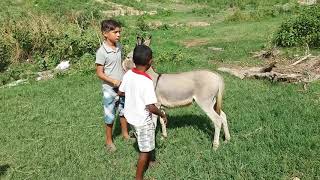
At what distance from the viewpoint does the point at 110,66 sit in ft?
21.5

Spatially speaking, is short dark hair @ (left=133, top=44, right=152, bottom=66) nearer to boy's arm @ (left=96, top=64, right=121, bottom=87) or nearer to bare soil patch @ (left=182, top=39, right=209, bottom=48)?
boy's arm @ (left=96, top=64, right=121, bottom=87)

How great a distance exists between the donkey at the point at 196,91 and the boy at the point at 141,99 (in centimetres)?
109

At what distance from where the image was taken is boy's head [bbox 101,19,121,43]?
6283 mm

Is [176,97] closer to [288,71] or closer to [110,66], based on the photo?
[110,66]

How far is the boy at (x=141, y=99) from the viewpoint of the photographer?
17.4ft

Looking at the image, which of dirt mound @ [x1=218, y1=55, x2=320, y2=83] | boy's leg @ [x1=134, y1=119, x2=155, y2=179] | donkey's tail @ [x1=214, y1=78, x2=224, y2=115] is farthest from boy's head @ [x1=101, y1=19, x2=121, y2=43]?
dirt mound @ [x1=218, y1=55, x2=320, y2=83]

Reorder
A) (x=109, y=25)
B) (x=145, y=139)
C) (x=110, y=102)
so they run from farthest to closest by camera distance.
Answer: (x=110, y=102) → (x=109, y=25) → (x=145, y=139)

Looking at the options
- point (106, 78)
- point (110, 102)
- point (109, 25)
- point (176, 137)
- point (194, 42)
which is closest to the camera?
point (109, 25)

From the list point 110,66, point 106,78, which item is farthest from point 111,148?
point 110,66

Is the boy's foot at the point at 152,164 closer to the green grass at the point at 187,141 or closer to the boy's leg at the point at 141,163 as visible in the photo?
the green grass at the point at 187,141

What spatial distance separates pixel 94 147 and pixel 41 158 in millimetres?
840

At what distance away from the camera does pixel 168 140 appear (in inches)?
279

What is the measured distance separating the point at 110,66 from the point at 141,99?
1.38 metres

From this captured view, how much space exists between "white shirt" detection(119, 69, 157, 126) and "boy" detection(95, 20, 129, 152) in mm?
1007
